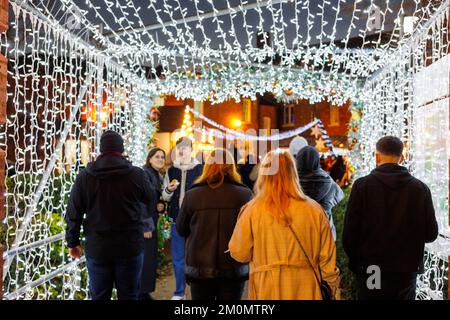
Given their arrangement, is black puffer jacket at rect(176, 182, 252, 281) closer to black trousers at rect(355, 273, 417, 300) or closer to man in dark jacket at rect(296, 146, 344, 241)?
black trousers at rect(355, 273, 417, 300)

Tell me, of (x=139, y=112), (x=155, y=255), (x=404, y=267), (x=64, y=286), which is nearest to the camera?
(x=404, y=267)

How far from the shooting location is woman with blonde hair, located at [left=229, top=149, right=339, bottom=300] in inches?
116

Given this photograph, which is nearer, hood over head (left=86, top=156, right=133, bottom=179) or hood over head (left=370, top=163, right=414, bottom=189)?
hood over head (left=370, top=163, right=414, bottom=189)

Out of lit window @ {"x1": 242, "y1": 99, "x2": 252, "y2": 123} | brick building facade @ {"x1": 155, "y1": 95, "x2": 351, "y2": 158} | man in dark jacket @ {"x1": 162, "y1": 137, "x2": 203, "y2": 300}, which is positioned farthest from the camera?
lit window @ {"x1": 242, "y1": 99, "x2": 252, "y2": 123}

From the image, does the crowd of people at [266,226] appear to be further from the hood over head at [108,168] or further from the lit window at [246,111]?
the lit window at [246,111]

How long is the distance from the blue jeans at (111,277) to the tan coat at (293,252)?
149 cm

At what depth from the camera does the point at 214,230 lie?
11.7 ft

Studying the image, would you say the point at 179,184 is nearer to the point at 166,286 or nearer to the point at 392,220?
the point at 166,286

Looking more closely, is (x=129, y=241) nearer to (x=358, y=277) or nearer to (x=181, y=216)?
(x=181, y=216)

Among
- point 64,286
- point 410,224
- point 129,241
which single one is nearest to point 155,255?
point 64,286

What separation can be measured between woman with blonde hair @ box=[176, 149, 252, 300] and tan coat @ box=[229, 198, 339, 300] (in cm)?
58

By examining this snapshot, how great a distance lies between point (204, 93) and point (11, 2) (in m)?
5.41

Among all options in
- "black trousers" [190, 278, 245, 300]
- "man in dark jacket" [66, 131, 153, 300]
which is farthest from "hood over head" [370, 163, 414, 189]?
"man in dark jacket" [66, 131, 153, 300]
